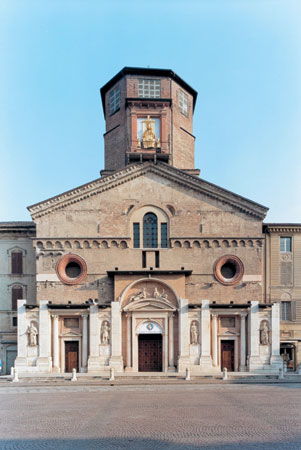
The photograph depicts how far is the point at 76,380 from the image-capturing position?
32.1 metres

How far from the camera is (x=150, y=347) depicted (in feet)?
119

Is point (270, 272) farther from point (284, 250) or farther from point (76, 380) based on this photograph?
point (76, 380)

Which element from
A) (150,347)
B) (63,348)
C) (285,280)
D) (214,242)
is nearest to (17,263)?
(63,348)

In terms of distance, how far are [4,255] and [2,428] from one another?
26.2 m

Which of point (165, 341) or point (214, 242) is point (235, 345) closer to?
point (165, 341)

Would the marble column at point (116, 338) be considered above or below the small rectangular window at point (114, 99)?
below

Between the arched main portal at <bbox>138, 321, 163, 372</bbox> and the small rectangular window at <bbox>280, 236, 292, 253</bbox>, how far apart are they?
1336 cm

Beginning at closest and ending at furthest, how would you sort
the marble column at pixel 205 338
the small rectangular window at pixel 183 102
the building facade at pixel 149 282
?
1. the marble column at pixel 205 338
2. the building facade at pixel 149 282
3. the small rectangular window at pixel 183 102

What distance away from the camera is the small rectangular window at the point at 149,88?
44.1 m

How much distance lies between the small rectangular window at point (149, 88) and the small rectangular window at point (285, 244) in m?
17.8

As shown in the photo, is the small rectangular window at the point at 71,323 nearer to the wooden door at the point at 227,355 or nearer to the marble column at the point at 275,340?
the wooden door at the point at 227,355

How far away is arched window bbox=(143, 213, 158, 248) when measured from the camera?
123 ft

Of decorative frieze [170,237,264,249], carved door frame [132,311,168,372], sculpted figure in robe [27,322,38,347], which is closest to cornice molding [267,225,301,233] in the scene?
decorative frieze [170,237,264,249]

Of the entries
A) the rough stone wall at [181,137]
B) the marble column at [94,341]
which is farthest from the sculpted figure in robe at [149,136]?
the marble column at [94,341]
